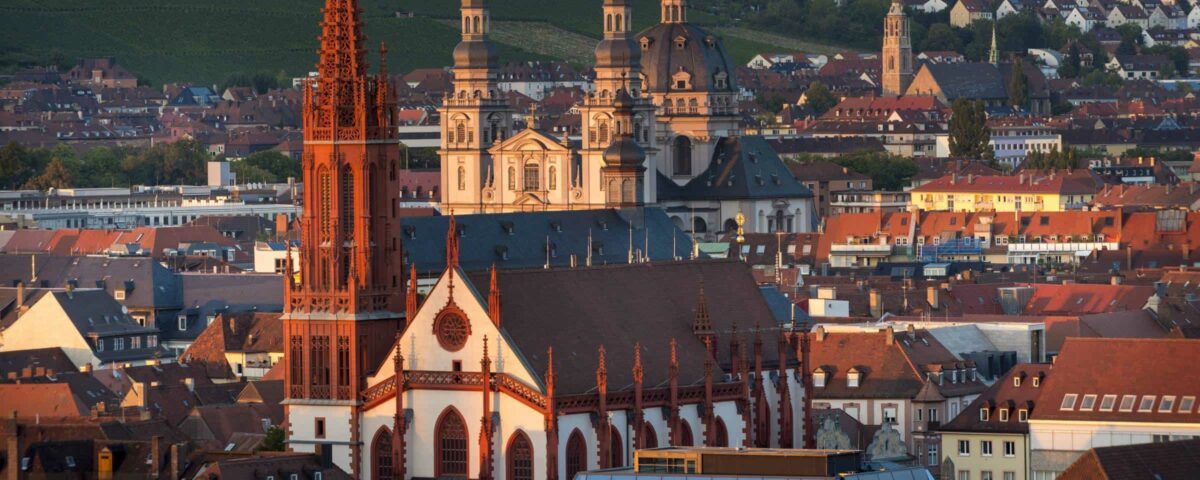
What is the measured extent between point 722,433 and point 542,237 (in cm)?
3954

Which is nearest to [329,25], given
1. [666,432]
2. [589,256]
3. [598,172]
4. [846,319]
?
[666,432]

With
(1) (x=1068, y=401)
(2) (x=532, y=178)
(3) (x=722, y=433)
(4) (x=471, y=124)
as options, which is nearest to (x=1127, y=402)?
(1) (x=1068, y=401)

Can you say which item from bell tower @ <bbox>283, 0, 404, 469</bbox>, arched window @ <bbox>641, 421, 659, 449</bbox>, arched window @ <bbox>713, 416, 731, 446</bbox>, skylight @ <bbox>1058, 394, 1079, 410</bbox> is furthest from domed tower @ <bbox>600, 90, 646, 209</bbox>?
arched window @ <bbox>641, 421, 659, 449</bbox>

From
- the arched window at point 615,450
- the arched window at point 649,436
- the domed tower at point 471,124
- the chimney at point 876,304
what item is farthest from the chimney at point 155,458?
the domed tower at point 471,124

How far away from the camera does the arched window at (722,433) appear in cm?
10266

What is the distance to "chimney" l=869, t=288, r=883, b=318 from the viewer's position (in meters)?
145

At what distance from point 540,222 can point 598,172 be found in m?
35.7

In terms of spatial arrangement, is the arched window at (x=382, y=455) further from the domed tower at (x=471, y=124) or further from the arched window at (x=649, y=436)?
the domed tower at (x=471, y=124)

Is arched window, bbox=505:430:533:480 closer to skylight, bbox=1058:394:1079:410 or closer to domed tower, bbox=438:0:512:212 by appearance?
skylight, bbox=1058:394:1079:410

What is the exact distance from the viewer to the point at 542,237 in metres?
142

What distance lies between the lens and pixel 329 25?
339 ft

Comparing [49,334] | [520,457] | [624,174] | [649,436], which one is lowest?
[520,457]

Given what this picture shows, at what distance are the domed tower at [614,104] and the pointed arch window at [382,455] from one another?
69208 mm

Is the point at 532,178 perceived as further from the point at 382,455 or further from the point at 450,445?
the point at 450,445
